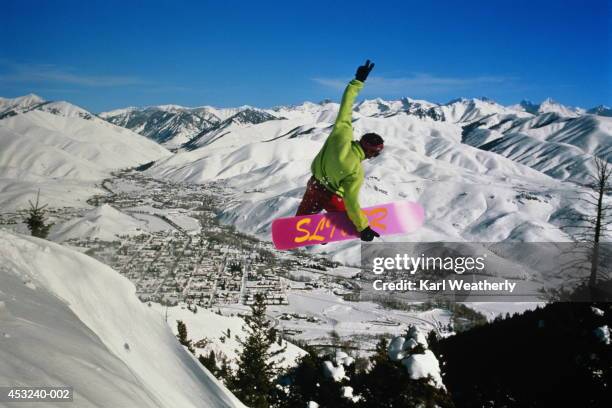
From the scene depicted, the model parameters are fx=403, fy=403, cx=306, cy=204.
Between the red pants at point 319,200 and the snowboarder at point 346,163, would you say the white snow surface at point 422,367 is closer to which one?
the snowboarder at point 346,163

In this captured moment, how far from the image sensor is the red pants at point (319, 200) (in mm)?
6558

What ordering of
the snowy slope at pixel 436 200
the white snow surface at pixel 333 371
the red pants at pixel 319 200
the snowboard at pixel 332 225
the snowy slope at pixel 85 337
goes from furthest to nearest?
the snowy slope at pixel 436 200 → the white snow surface at pixel 333 371 → the snowboard at pixel 332 225 → the red pants at pixel 319 200 → the snowy slope at pixel 85 337

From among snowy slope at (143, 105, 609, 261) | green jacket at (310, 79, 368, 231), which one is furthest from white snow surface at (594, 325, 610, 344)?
snowy slope at (143, 105, 609, 261)

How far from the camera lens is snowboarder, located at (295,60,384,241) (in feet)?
18.5

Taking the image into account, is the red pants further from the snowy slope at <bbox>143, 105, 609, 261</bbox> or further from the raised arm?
the snowy slope at <bbox>143, 105, 609, 261</bbox>

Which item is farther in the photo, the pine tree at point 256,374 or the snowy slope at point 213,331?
the snowy slope at point 213,331

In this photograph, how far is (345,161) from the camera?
5625mm

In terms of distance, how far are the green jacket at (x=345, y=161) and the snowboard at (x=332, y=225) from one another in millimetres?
461

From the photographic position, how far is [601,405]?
9789mm

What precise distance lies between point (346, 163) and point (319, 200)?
1233 mm

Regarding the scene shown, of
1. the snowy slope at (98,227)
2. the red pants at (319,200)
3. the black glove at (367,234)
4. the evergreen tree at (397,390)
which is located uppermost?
the snowy slope at (98,227)

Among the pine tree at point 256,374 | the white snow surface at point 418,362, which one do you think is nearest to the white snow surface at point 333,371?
the pine tree at point 256,374

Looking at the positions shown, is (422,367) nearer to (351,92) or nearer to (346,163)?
(346,163)

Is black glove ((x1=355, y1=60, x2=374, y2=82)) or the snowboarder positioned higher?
black glove ((x1=355, y1=60, x2=374, y2=82))
